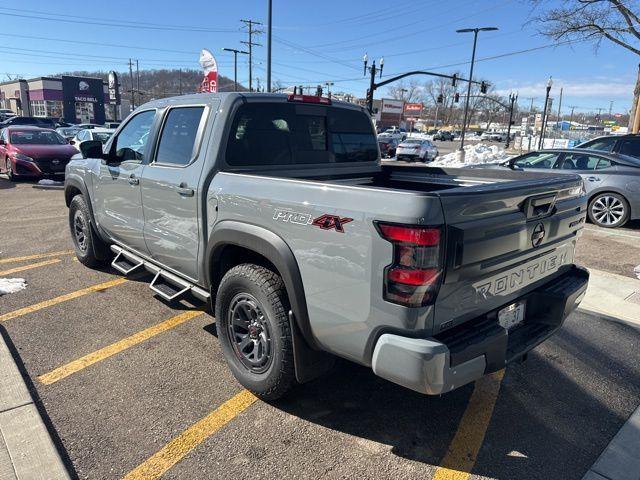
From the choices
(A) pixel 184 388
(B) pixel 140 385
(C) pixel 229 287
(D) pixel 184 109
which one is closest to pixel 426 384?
(C) pixel 229 287

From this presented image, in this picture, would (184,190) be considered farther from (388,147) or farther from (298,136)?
(388,147)

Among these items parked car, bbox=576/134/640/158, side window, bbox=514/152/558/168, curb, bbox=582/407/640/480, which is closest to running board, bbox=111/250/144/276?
curb, bbox=582/407/640/480

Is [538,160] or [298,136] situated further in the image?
[538,160]

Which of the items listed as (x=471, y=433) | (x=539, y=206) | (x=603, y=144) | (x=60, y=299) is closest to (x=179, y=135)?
(x=60, y=299)

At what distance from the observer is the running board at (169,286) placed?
12.3ft

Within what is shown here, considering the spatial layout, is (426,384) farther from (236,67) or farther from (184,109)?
(236,67)

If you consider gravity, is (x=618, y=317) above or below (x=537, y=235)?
below

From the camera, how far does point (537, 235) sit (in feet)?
8.89

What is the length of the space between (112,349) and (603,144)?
39.3ft

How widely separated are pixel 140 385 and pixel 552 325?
2.85 m

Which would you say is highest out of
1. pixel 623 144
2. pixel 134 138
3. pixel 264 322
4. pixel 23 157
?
pixel 623 144

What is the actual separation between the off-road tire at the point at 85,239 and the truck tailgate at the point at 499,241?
450 cm

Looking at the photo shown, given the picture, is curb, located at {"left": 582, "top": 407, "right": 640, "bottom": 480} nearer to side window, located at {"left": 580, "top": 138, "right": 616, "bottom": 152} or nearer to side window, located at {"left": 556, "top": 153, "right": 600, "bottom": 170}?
side window, located at {"left": 556, "top": 153, "right": 600, "bottom": 170}

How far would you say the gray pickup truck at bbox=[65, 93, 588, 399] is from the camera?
218 centimetres
